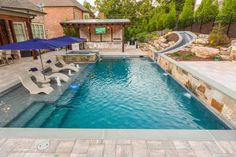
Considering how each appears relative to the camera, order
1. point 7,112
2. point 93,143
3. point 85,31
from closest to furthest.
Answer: point 93,143, point 7,112, point 85,31

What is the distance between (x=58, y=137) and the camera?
4.15 m

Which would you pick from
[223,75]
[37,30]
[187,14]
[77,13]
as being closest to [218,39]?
[223,75]

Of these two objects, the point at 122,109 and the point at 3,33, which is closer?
the point at 122,109

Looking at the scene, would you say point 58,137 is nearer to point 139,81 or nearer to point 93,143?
point 93,143

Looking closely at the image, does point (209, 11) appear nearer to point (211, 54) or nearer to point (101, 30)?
point (211, 54)

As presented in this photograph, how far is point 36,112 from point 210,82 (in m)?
6.93

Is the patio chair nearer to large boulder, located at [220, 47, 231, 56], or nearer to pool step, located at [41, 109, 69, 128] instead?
pool step, located at [41, 109, 69, 128]

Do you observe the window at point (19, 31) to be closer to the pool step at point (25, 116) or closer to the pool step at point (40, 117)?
the pool step at point (25, 116)

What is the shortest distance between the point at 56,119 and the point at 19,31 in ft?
46.1

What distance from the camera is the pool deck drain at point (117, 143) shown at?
11.8 feet

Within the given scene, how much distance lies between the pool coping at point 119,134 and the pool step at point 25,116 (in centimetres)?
67

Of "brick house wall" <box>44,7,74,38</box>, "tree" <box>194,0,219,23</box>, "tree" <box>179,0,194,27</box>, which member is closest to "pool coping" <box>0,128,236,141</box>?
"tree" <box>194,0,219,23</box>

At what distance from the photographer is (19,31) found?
624 inches

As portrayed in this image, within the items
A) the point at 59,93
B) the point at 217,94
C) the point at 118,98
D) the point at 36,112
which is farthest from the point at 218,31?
the point at 36,112
